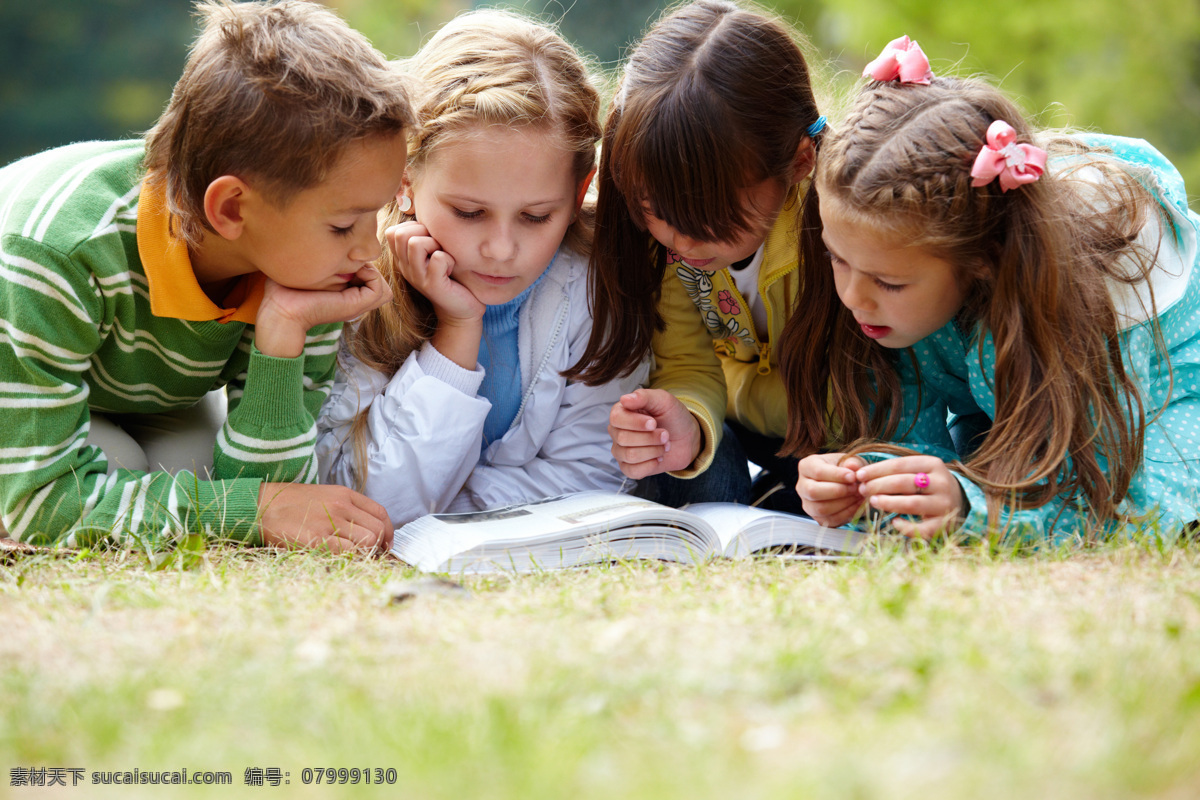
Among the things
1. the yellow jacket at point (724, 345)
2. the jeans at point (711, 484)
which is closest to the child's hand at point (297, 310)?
the yellow jacket at point (724, 345)

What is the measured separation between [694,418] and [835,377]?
14.7 inches

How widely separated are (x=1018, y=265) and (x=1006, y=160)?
22cm

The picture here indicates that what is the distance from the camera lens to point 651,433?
8.00ft

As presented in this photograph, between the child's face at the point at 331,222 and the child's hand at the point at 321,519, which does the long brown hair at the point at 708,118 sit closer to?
the child's face at the point at 331,222

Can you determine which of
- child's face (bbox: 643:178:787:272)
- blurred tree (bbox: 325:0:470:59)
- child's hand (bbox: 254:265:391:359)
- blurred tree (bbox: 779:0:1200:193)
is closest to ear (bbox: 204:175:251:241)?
child's hand (bbox: 254:265:391:359)

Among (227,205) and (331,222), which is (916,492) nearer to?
(331,222)

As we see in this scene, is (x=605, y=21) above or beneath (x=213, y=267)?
above

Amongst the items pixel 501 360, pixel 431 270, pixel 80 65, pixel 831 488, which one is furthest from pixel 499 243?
pixel 80 65

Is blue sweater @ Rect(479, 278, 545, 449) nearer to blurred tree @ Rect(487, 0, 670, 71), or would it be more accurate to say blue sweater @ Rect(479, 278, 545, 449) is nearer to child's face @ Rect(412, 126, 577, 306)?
child's face @ Rect(412, 126, 577, 306)

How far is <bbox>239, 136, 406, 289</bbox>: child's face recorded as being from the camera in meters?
2.16

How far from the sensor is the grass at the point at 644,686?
1.05m

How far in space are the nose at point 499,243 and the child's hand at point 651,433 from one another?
0.46 metres

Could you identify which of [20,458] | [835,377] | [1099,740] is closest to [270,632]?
[20,458]

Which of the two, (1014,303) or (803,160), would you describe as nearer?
(1014,303)
